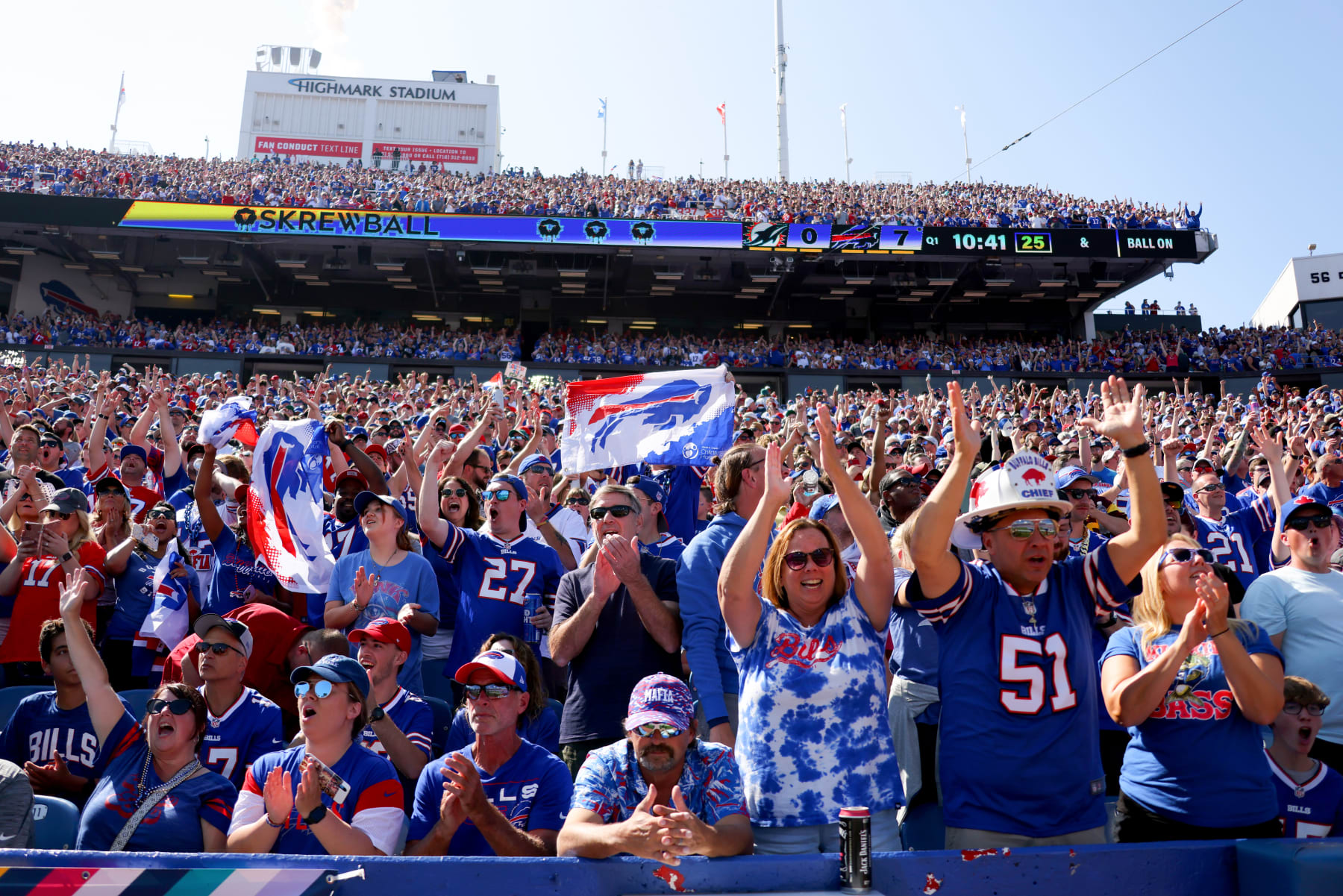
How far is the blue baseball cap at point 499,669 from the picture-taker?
3756 millimetres

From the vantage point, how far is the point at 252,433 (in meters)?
7.77

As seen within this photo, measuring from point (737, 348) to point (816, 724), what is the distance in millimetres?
31414

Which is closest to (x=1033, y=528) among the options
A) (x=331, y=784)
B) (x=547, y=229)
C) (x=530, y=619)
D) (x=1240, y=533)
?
(x=331, y=784)

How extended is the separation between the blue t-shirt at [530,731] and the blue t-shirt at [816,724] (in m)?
1.36

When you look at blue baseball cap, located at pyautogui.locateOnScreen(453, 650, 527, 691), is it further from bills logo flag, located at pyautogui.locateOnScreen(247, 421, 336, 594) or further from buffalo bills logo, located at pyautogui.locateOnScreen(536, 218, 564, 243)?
buffalo bills logo, located at pyautogui.locateOnScreen(536, 218, 564, 243)

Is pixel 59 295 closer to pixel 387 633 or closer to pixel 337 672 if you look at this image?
pixel 387 633

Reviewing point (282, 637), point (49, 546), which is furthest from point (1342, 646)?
point (49, 546)

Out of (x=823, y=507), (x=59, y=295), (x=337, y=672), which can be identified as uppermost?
(x=59, y=295)

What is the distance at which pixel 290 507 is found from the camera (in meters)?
5.94

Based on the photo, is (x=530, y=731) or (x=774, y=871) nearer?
(x=774, y=871)

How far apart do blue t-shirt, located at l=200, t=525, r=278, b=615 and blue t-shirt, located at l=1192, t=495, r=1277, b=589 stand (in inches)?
240

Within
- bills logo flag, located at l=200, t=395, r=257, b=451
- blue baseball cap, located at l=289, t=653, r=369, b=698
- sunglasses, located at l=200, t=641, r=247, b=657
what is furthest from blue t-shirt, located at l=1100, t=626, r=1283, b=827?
bills logo flag, located at l=200, t=395, r=257, b=451

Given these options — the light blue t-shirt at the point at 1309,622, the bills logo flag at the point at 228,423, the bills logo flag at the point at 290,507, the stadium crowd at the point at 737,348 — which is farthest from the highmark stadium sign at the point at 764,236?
the light blue t-shirt at the point at 1309,622

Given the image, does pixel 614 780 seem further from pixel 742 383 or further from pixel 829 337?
pixel 829 337
